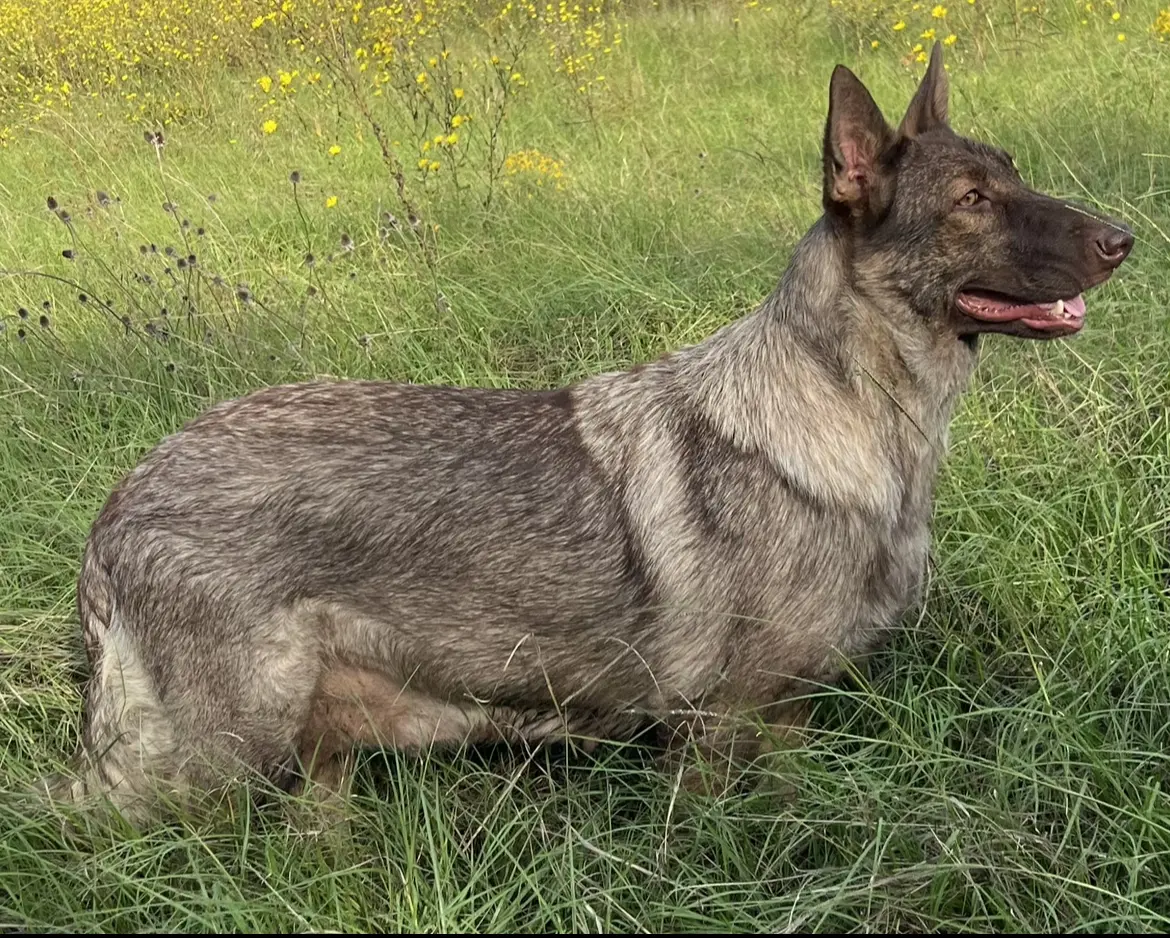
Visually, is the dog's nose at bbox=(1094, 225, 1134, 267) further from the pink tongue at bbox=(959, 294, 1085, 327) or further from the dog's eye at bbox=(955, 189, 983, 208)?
the dog's eye at bbox=(955, 189, 983, 208)

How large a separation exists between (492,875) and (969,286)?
178 cm

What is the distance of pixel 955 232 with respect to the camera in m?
2.43

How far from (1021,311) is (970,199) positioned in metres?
0.30

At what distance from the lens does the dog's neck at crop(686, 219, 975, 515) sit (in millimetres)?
2484

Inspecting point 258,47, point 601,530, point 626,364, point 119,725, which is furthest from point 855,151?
point 258,47

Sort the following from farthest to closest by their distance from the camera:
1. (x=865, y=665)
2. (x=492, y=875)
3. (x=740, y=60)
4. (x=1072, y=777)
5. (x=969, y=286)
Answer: (x=740, y=60) → (x=865, y=665) → (x=969, y=286) → (x=492, y=875) → (x=1072, y=777)

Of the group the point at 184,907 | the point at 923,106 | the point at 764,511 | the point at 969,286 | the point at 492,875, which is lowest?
the point at 492,875

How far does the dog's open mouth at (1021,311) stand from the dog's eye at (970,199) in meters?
0.21

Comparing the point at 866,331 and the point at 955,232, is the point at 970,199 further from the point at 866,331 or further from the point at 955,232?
the point at 866,331

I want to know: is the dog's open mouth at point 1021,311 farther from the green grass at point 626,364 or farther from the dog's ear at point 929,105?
the green grass at point 626,364

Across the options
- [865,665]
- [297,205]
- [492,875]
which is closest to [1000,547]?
[865,665]

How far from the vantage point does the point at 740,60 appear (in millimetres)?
8016

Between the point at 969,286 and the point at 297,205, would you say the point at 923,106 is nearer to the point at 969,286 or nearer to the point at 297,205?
the point at 969,286

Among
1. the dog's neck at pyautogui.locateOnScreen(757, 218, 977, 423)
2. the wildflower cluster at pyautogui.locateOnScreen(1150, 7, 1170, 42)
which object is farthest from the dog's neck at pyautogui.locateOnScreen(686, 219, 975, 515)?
the wildflower cluster at pyautogui.locateOnScreen(1150, 7, 1170, 42)
